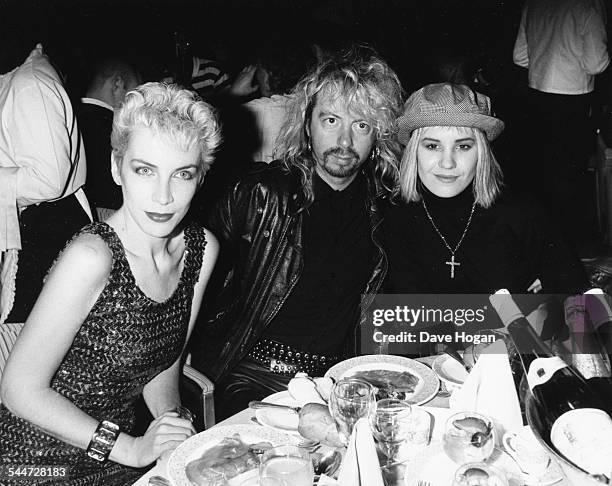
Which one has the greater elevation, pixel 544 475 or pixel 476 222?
pixel 476 222

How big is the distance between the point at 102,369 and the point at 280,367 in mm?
898

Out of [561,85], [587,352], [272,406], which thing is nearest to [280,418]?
[272,406]

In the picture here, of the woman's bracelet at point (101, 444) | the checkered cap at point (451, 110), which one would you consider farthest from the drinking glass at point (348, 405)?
the checkered cap at point (451, 110)

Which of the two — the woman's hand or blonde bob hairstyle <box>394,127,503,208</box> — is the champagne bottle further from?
the woman's hand

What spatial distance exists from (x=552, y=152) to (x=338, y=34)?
287 centimetres

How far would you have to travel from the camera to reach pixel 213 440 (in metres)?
1.42

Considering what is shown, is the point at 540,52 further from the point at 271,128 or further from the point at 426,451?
the point at 426,451

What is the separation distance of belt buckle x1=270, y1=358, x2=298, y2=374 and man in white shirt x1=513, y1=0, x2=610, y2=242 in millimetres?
4049

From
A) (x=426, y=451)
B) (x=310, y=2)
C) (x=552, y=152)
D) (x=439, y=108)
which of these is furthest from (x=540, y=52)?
(x=426, y=451)

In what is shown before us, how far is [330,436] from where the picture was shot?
1357mm

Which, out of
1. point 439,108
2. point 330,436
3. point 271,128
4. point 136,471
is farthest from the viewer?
point 271,128

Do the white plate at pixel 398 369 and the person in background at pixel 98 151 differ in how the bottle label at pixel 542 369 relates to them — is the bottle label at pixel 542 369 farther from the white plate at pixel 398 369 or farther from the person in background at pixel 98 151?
the person in background at pixel 98 151

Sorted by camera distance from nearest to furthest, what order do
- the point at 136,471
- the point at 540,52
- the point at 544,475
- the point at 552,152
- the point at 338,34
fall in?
the point at 544,475 → the point at 136,471 → the point at 540,52 → the point at 552,152 → the point at 338,34

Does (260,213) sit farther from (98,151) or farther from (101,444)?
(101,444)
